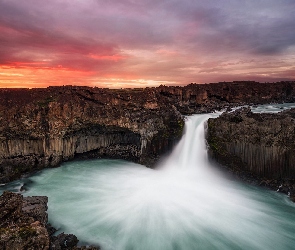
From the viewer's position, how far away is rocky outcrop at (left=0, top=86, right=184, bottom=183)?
20.0 m

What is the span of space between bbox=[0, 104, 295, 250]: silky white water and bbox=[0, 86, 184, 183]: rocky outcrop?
183 cm

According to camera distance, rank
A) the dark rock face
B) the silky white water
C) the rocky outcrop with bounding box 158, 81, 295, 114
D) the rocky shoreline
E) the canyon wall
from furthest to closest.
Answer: the rocky outcrop with bounding box 158, 81, 295, 114, the canyon wall, the rocky shoreline, the silky white water, the dark rock face

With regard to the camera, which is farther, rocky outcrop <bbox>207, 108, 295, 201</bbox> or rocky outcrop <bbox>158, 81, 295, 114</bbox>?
rocky outcrop <bbox>158, 81, 295, 114</bbox>

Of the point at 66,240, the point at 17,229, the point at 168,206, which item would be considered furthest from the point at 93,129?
the point at 17,229

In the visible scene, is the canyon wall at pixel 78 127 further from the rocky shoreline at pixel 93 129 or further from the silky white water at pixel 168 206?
the silky white water at pixel 168 206

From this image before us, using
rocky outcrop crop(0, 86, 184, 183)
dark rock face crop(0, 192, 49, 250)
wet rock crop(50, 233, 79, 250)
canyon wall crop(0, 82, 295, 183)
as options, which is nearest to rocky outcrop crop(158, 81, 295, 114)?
canyon wall crop(0, 82, 295, 183)

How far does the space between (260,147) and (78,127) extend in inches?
599

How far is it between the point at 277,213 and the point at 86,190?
39.6 feet

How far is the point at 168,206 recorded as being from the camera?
1399 centimetres

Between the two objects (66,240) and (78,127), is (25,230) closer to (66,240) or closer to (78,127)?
(66,240)

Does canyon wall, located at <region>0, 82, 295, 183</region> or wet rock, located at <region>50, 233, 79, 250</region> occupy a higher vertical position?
canyon wall, located at <region>0, 82, 295, 183</region>

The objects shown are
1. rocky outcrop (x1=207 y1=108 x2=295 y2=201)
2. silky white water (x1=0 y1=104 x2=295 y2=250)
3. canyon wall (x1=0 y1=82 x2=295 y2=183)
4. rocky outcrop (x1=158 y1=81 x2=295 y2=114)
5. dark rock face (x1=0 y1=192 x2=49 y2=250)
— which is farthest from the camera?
rocky outcrop (x1=158 y1=81 x2=295 y2=114)

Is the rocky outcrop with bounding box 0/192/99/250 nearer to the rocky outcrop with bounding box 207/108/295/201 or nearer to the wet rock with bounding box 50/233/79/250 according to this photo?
the wet rock with bounding box 50/233/79/250

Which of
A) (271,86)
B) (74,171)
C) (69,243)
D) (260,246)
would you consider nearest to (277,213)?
(260,246)
